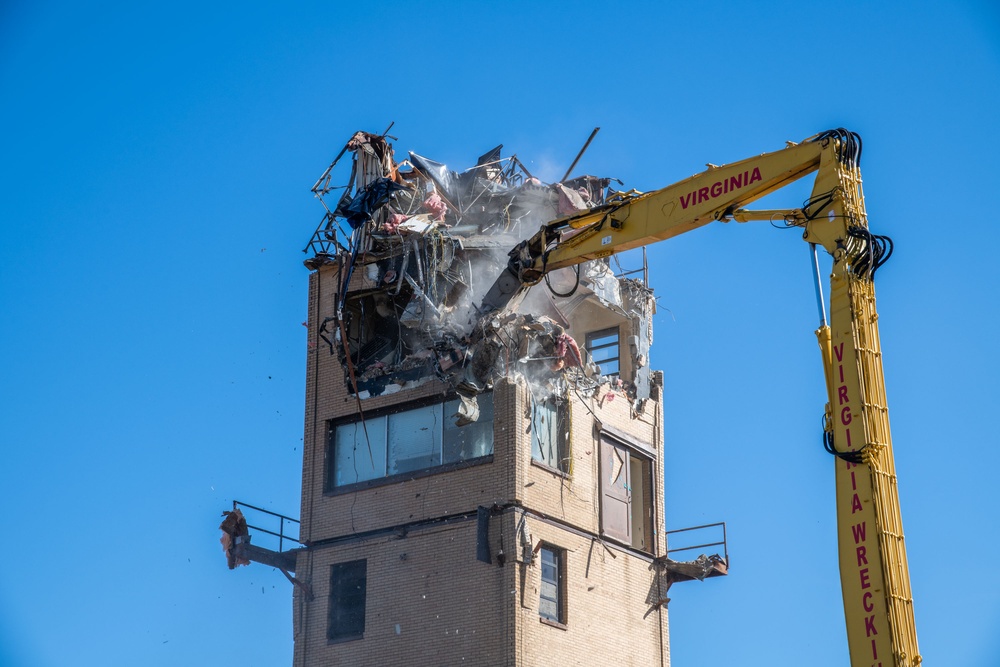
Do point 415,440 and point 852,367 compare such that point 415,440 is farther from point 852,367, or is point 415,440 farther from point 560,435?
point 852,367

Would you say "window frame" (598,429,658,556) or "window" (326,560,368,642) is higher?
"window frame" (598,429,658,556)

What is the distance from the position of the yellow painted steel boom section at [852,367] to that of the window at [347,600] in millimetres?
11193

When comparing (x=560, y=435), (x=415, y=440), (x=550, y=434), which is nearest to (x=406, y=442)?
(x=415, y=440)

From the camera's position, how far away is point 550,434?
30.9 metres

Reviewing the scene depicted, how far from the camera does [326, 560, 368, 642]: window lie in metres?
30.6

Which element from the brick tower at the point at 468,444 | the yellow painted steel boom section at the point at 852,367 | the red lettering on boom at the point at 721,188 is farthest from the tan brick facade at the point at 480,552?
the yellow painted steel boom section at the point at 852,367

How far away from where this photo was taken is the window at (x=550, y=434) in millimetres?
30469

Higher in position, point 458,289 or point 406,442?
point 458,289

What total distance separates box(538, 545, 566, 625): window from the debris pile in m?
3.49

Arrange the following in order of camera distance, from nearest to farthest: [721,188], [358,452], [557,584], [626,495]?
[721,188]
[557,584]
[358,452]
[626,495]

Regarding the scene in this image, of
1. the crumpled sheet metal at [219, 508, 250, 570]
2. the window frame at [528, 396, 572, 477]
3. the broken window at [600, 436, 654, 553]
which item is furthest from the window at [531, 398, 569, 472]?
the crumpled sheet metal at [219, 508, 250, 570]

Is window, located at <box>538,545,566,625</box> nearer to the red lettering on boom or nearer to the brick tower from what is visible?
the brick tower

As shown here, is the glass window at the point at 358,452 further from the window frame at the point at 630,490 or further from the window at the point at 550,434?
the window frame at the point at 630,490

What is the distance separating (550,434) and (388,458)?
143 inches
